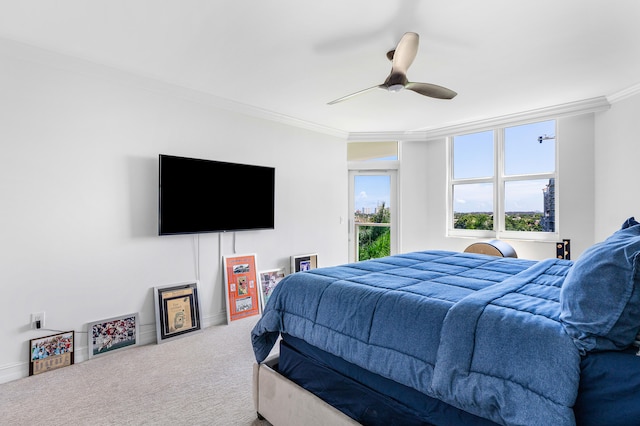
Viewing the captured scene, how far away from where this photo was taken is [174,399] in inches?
84.6

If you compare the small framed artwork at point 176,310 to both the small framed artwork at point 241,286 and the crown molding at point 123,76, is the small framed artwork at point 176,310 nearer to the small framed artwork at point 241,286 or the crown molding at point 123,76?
the small framed artwork at point 241,286

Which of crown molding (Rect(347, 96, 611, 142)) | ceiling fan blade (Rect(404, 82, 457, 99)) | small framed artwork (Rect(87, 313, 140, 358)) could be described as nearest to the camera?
ceiling fan blade (Rect(404, 82, 457, 99))

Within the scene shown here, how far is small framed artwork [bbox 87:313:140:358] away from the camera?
111 inches

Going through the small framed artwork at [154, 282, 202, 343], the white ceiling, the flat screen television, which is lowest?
the small framed artwork at [154, 282, 202, 343]

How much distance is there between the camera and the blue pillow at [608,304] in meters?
0.99

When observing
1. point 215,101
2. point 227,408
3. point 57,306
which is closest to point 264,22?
point 215,101

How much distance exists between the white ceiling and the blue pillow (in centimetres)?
180

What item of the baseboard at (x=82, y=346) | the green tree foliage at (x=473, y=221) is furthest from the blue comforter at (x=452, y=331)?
the green tree foliage at (x=473, y=221)

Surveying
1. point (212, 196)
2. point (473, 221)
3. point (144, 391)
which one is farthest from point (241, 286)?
point (473, 221)

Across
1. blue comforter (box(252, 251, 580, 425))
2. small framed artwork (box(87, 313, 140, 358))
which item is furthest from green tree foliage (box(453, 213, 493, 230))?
small framed artwork (box(87, 313, 140, 358))

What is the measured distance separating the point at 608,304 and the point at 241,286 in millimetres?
3450

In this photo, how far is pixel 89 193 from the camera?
2.84 m

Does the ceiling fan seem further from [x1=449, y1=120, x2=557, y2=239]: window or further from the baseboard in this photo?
the baseboard

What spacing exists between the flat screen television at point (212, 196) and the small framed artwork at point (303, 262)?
70 centimetres
